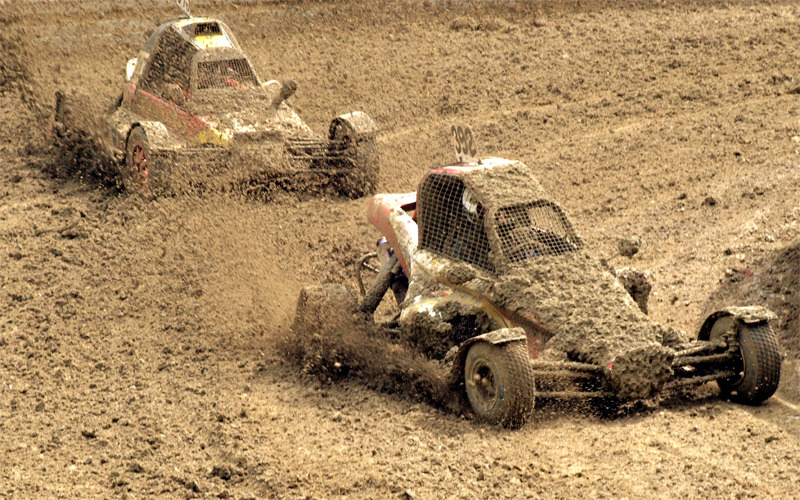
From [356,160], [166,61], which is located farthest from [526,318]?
[166,61]

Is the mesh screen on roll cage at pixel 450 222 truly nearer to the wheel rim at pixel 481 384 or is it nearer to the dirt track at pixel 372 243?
the wheel rim at pixel 481 384

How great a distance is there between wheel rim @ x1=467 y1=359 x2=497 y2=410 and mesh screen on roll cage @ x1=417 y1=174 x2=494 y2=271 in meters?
0.98

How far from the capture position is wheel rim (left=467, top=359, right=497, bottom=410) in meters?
6.15

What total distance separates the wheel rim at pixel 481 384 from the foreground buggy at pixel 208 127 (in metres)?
5.36

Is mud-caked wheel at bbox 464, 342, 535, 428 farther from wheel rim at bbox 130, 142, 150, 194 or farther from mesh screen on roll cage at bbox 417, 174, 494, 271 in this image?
wheel rim at bbox 130, 142, 150, 194

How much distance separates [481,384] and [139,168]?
20.4ft

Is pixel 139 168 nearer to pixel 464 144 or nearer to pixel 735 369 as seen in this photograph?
pixel 464 144

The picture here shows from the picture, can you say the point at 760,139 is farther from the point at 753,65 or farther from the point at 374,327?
the point at 374,327

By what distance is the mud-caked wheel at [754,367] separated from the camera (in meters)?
6.36

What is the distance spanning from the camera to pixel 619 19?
60.0 feet

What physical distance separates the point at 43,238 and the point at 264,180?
8.51 feet

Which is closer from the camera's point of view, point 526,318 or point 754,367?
point 754,367

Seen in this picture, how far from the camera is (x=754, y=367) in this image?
6.38m

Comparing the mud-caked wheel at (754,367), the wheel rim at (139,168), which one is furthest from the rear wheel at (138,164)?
the mud-caked wheel at (754,367)
